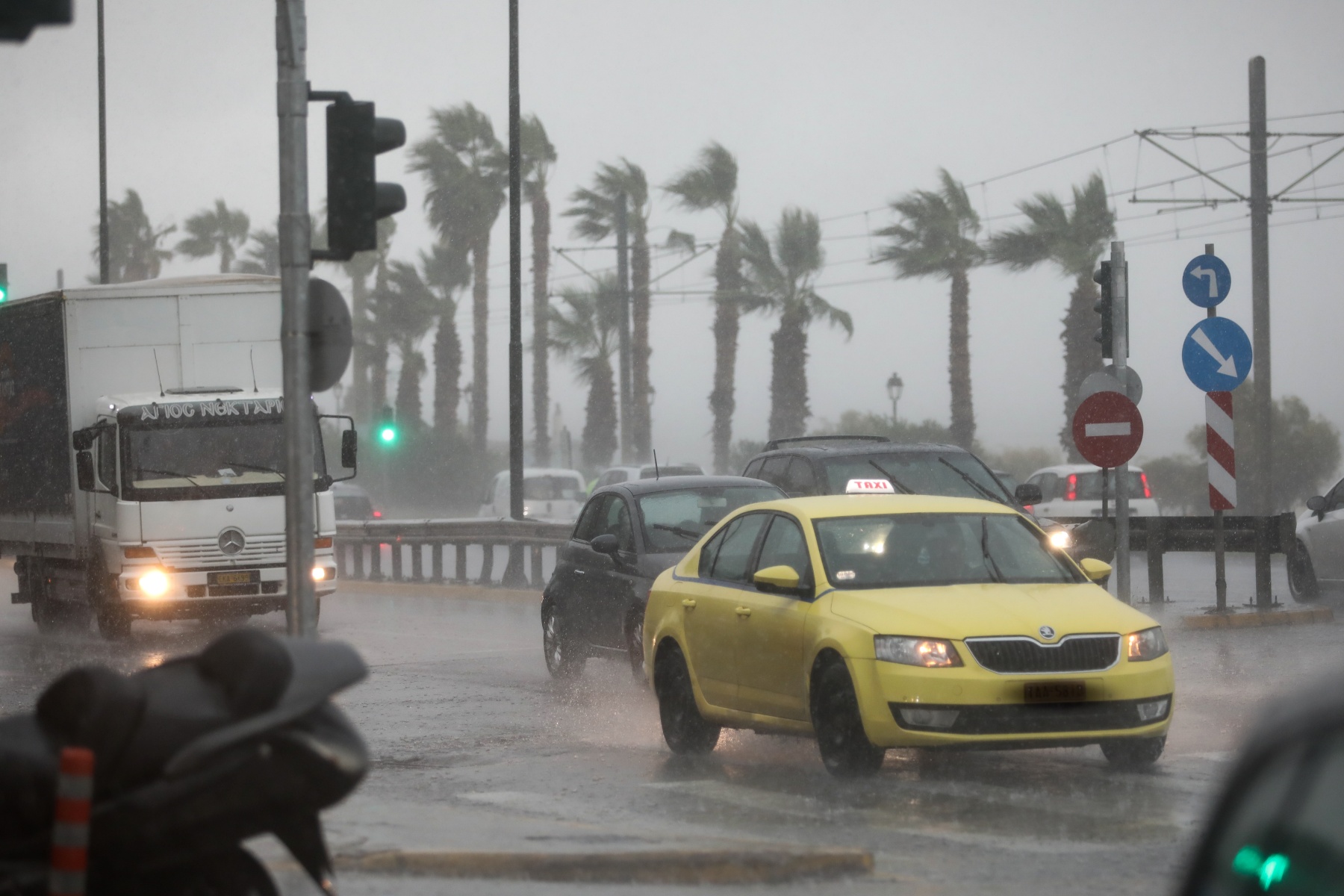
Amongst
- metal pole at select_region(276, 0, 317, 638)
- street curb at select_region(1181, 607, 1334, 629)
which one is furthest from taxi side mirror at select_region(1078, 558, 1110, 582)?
street curb at select_region(1181, 607, 1334, 629)

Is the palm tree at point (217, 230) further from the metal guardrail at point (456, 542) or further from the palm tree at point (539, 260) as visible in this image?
the metal guardrail at point (456, 542)

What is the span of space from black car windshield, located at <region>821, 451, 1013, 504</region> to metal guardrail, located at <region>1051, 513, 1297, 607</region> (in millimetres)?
3318

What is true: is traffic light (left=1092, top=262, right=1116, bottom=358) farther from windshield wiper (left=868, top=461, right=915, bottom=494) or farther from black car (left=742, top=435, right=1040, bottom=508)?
windshield wiper (left=868, top=461, right=915, bottom=494)

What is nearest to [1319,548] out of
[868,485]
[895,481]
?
[895,481]

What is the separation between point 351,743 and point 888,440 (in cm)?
1403

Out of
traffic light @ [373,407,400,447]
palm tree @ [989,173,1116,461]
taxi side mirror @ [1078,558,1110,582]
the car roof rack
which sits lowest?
taxi side mirror @ [1078,558,1110,582]

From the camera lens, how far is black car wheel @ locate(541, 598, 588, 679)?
48.0 feet

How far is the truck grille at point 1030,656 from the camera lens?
8.87 metres

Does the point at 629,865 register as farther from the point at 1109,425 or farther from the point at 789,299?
the point at 789,299

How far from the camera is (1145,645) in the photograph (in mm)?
9180

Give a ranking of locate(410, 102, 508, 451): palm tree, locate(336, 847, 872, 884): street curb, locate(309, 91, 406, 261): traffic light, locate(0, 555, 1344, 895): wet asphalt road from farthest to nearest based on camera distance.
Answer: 1. locate(410, 102, 508, 451): palm tree
2. locate(309, 91, 406, 261): traffic light
3. locate(0, 555, 1344, 895): wet asphalt road
4. locate(336, 847, 872, 884): street curb

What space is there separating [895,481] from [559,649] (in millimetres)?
3785

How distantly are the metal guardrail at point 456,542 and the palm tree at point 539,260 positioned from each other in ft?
77.2

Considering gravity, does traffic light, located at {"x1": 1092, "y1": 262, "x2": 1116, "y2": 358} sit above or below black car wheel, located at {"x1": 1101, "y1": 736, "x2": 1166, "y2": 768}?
above
